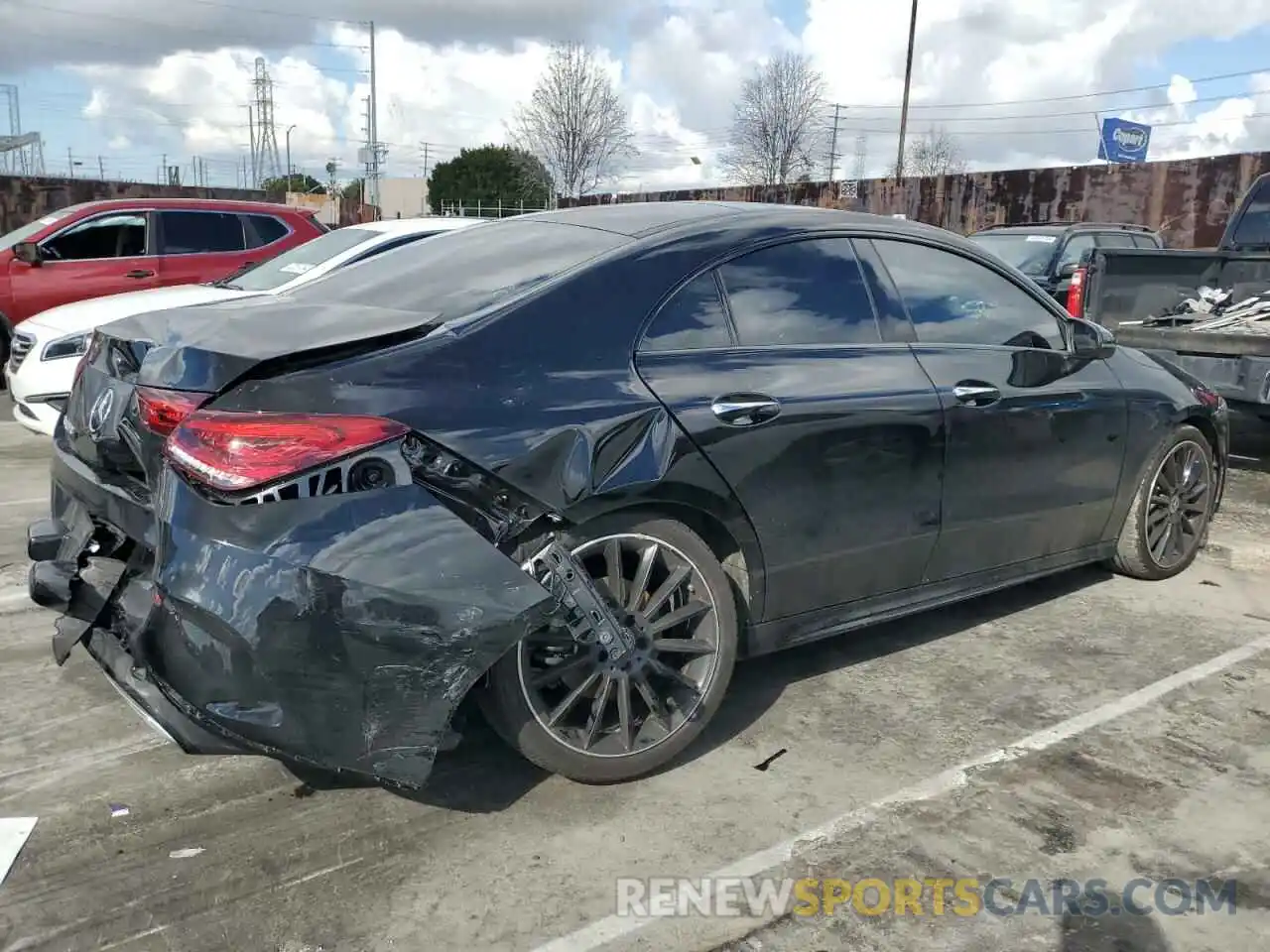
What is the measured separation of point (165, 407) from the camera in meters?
2.67

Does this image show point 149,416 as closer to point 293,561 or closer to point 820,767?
point 293,561

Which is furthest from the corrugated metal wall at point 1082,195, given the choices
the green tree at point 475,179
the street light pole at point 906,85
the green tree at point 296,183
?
the green tree at point 296,183

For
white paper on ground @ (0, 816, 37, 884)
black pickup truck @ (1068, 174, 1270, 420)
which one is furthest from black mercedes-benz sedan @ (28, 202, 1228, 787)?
black pickup truck @ (1068, 174, 1270, 420)

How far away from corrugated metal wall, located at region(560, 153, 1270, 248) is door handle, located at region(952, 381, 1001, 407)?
1591cm

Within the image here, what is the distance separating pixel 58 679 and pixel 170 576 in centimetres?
159

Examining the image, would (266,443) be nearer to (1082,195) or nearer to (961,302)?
(961,302)

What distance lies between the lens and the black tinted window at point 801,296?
3.33 m

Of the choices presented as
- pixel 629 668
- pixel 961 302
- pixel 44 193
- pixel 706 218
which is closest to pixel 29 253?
pixel 706 218

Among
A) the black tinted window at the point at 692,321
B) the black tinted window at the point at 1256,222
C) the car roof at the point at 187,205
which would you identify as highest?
the black tinted window at the point at 1256,222

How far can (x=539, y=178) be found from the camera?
43.8 metres

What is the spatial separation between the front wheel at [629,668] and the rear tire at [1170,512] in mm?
2554

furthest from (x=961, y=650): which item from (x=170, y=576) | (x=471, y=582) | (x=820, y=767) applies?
(x=170, y=576)

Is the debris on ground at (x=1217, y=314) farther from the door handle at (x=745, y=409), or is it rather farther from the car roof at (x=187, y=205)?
the car roof at (x=187, y=205)

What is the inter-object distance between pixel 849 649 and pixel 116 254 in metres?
8.70
